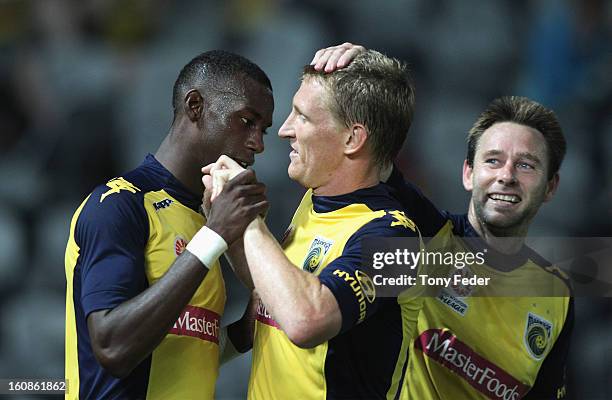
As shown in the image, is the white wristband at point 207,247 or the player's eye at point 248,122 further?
the player's eye at point 248,122

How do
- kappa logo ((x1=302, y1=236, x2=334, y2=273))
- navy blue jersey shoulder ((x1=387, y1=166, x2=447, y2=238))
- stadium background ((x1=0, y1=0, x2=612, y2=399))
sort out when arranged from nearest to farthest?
kappa logo ((x1=302, y1=236, x2=334, y2=273)), navy blue jersey shoulder ((x1=387, y1=166, x2=447, y2=238)), stadium background ((x1=0, y1=0, x2=612, y2=399))

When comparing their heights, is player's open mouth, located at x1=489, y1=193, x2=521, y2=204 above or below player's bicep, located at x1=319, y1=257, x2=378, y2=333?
above

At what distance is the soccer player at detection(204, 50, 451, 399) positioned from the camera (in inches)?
116

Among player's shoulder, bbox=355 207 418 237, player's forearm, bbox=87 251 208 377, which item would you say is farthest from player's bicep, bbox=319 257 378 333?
player's forearm, bbox=87 251 208 377

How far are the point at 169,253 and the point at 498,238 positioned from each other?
1.56m

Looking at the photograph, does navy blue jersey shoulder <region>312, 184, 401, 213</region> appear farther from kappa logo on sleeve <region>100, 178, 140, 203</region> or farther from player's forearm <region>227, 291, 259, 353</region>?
kappa logo on sleeve <region>100, 178, 140, 203</region>

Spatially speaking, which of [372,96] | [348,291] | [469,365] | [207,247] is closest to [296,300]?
[348,291]

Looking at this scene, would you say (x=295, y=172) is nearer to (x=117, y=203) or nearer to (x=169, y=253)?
(x=169, y=253)

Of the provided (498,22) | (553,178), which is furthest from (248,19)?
(553,178)

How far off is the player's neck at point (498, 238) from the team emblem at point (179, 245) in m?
1.42

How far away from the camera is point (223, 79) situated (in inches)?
137

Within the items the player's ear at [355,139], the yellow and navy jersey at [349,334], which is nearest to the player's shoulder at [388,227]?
the yellow and navy jersey at [349,334]

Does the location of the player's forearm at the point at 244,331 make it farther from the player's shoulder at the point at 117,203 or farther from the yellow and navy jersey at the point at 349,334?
the player's shoulder at the point at 117,203

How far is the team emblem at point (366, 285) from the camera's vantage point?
9.69ft
